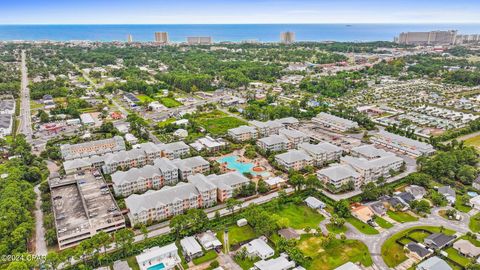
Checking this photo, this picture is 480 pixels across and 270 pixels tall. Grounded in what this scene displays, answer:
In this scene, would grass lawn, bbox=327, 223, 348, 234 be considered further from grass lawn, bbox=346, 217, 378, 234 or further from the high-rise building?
the high-rise building

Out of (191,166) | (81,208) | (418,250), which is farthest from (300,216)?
(81,208)

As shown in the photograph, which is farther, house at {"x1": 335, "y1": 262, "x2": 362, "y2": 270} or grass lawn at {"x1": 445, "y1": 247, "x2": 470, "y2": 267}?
grass lawn at {"x1": 445, "y1": 247, "x2": 470, "y2": 267}

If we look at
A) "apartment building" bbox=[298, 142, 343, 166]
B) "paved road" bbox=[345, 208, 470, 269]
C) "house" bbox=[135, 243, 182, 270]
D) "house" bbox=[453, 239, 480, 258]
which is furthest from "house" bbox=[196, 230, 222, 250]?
"house" bbox=[453, 239, 480, 258]

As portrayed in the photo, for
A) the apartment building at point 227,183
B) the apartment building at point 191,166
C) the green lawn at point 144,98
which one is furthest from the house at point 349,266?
the green lawn at point 144,98

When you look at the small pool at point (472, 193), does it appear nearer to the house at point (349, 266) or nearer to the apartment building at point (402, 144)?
the apartment building at point (402, 144)

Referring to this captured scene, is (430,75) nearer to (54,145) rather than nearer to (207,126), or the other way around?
(207,126)

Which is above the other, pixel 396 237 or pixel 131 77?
pixel 131 77

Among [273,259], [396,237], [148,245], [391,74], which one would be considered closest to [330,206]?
[396,237]
